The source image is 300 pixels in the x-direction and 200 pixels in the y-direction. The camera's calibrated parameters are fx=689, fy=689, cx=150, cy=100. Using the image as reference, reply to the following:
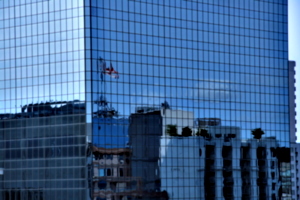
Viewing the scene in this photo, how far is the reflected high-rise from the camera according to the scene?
84.7 m

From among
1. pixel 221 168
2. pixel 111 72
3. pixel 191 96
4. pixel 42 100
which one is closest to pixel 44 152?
pixel 42 100

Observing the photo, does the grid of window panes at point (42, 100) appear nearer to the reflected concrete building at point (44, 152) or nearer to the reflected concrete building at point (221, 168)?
the reflected concrete building at point (44, 152)

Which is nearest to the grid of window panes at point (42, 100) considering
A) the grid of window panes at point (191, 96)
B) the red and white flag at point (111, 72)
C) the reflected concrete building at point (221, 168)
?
the grid of window panes at point (191, 96)

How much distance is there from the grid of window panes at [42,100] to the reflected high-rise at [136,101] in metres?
0.14

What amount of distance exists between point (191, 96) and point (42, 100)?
2038 centimetres

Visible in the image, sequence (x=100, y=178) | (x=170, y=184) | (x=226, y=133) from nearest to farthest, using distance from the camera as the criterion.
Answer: (x=100, y=178) < (x=170, y=184) < (x=226, y=133)

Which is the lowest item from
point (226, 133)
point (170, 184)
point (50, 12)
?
point (170, 184)

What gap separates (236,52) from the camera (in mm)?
100125

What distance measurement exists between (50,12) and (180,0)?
59.8ft

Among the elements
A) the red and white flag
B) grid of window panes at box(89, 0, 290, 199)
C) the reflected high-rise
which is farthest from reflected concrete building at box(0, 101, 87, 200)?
the red and white flag

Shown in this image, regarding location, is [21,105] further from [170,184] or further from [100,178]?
[170,184]

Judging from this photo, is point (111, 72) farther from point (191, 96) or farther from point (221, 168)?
point (221, 168)

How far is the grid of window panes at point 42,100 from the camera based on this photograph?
84625mm

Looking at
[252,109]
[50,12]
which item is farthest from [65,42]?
[252,109]
